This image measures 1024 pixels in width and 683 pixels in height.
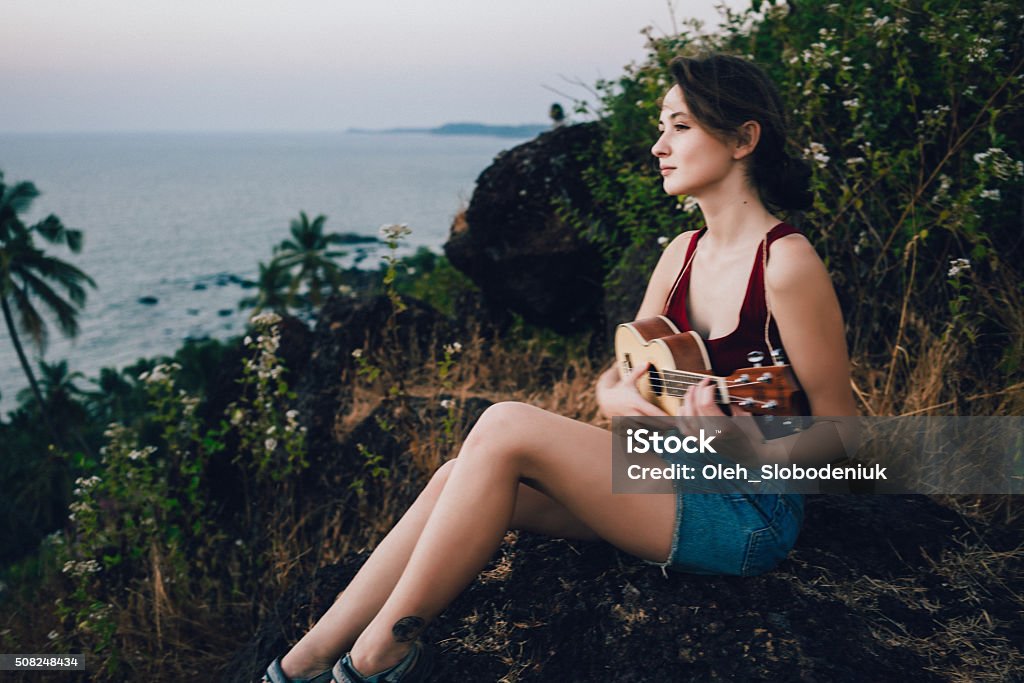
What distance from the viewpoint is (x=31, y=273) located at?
30.5m

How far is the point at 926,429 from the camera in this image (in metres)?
3.35

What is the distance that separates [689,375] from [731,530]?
0.44 m

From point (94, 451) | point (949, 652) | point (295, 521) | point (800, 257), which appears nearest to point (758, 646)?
point (949, 652)

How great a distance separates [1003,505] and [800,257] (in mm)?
1730

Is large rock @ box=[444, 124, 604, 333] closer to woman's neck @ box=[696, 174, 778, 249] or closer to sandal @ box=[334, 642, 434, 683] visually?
woman's neck @ box=[696, 174, 778, 249]

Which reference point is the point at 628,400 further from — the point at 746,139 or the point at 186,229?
the point at 186,229

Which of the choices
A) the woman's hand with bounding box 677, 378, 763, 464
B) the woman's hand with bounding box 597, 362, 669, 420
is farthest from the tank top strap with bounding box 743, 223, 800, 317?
the woman's hand with bounding box 597, 362, 669, 420

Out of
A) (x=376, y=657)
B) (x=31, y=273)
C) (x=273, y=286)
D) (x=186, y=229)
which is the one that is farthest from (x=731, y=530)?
(x=186, y=229)

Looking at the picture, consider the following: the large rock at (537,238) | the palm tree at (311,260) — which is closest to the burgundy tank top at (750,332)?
the large rock at (537,238)

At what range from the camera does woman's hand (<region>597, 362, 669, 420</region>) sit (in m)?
2.36

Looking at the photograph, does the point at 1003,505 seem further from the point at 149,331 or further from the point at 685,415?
the point at 149,331

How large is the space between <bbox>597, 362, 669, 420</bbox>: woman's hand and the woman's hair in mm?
677

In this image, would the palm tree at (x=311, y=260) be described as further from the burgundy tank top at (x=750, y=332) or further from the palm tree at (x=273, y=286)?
the burgundy tank top at (x=750, y=332)

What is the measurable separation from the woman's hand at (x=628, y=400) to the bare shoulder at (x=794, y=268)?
0.46m
